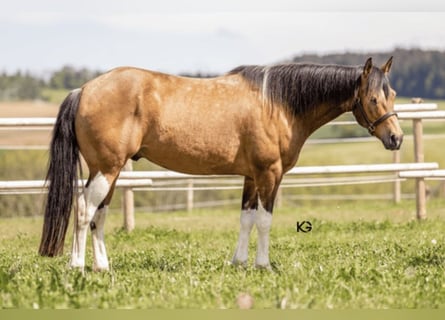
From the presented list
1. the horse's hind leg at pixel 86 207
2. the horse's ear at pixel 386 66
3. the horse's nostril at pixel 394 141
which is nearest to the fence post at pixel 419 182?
the horse's nostril at pixel 394 141

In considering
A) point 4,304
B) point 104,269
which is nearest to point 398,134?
point 104,269

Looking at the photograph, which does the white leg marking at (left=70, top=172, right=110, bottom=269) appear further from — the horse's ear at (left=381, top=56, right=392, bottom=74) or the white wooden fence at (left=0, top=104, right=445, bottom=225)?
the white wooden fence at (left=0, top=104, right=445, bottom=225)

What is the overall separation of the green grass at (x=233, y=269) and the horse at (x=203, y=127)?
49cm

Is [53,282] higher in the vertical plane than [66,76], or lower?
lower

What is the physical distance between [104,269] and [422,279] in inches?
102

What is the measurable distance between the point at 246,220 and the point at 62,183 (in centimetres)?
169

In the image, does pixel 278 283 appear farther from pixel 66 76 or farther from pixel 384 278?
pixel 66 76

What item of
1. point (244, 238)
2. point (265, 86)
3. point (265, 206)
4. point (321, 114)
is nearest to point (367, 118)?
point (321, 114)

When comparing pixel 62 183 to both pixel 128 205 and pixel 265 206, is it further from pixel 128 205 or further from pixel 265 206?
pixel 128 205

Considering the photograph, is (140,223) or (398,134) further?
(140,223)

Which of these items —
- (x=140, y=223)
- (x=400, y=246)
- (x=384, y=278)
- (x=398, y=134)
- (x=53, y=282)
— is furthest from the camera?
(x=140, y=223)

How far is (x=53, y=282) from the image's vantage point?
4.61 metres

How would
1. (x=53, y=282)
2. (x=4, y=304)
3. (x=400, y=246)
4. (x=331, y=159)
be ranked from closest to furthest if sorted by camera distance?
(x=4, y=304) < (x=53, y=282) < (x=400, y=246) < (x=331, y=159)

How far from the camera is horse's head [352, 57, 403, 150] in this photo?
6.16m
